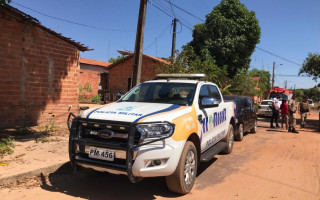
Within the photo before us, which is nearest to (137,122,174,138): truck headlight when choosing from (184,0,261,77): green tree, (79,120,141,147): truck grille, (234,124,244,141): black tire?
(79,120,141,147): truck grille

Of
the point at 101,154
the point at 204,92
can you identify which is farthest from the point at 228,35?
the point at 101,154

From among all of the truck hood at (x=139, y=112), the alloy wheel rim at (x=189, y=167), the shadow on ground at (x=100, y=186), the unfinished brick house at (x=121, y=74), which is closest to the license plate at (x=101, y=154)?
the truck hood at (x=139, y=112)

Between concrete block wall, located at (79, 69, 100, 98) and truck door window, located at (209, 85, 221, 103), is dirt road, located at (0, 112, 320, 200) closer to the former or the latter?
truck door window, located at (209, 85, 221, 103)

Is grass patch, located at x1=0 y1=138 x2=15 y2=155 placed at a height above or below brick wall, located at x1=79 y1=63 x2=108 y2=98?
below

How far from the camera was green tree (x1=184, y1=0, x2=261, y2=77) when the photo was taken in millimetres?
21625

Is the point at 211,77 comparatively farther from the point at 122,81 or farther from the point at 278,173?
the point at 122,81

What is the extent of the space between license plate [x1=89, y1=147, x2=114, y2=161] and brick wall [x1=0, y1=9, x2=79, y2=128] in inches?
211

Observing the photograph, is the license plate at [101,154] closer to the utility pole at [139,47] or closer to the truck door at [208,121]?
the truck door at [208,121]

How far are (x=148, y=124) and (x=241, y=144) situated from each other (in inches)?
232

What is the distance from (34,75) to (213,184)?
6831 mm

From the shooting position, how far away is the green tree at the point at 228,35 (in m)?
21.6

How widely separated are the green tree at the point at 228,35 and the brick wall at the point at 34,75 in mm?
14143

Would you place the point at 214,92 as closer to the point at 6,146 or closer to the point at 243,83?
the point at 6,146

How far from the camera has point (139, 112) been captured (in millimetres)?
3752
